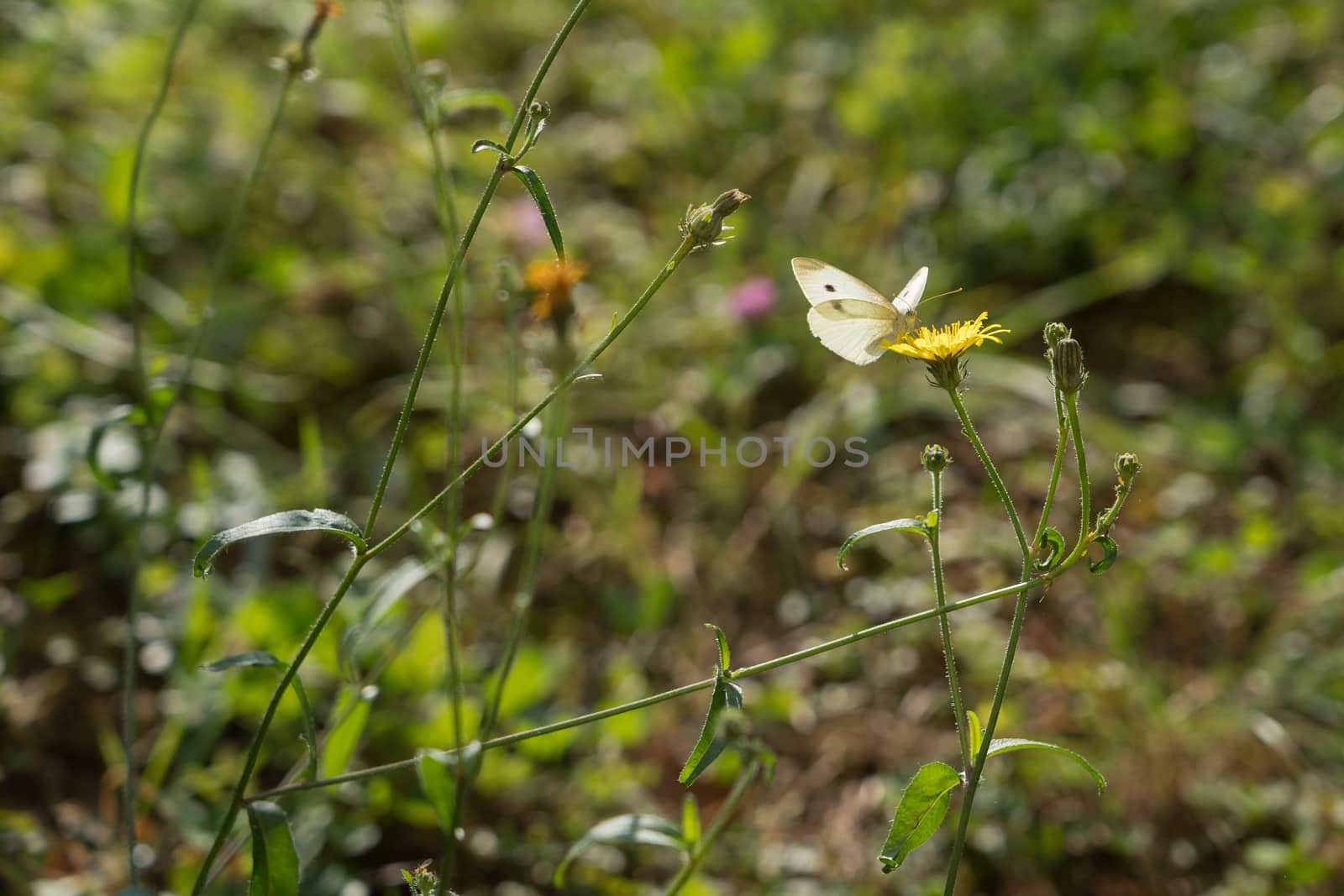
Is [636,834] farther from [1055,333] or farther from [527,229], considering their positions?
[527,229]

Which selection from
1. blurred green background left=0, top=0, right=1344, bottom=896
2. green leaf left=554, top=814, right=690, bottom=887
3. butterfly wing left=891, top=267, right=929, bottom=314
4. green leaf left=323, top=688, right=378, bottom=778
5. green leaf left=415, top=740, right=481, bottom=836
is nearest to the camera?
green leaf left=415, top=740, right=481, bottom=836

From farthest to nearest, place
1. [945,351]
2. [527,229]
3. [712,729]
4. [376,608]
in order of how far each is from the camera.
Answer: [527,229] < [376,608] < [945,351] < [712,729]

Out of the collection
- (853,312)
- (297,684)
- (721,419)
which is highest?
(853,312)

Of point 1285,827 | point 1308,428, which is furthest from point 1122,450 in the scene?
point 1285,827

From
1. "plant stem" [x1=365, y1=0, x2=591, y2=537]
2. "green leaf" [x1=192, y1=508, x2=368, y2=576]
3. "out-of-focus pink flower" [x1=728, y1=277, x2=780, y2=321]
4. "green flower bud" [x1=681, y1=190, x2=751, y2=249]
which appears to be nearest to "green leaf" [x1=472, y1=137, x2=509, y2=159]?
"plant stem" [x1=365, y1=0, x2=591, y2=537]

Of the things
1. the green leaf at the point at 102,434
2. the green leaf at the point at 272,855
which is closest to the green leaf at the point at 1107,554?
the green leaf at the point at 272,855

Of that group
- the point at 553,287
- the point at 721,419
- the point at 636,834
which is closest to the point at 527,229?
the point at 721,419

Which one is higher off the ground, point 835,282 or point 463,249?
point 463,249

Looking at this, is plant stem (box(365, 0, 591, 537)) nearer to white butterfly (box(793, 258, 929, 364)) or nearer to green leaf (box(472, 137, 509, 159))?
green leaf (box(472, 137, 509, 159))
